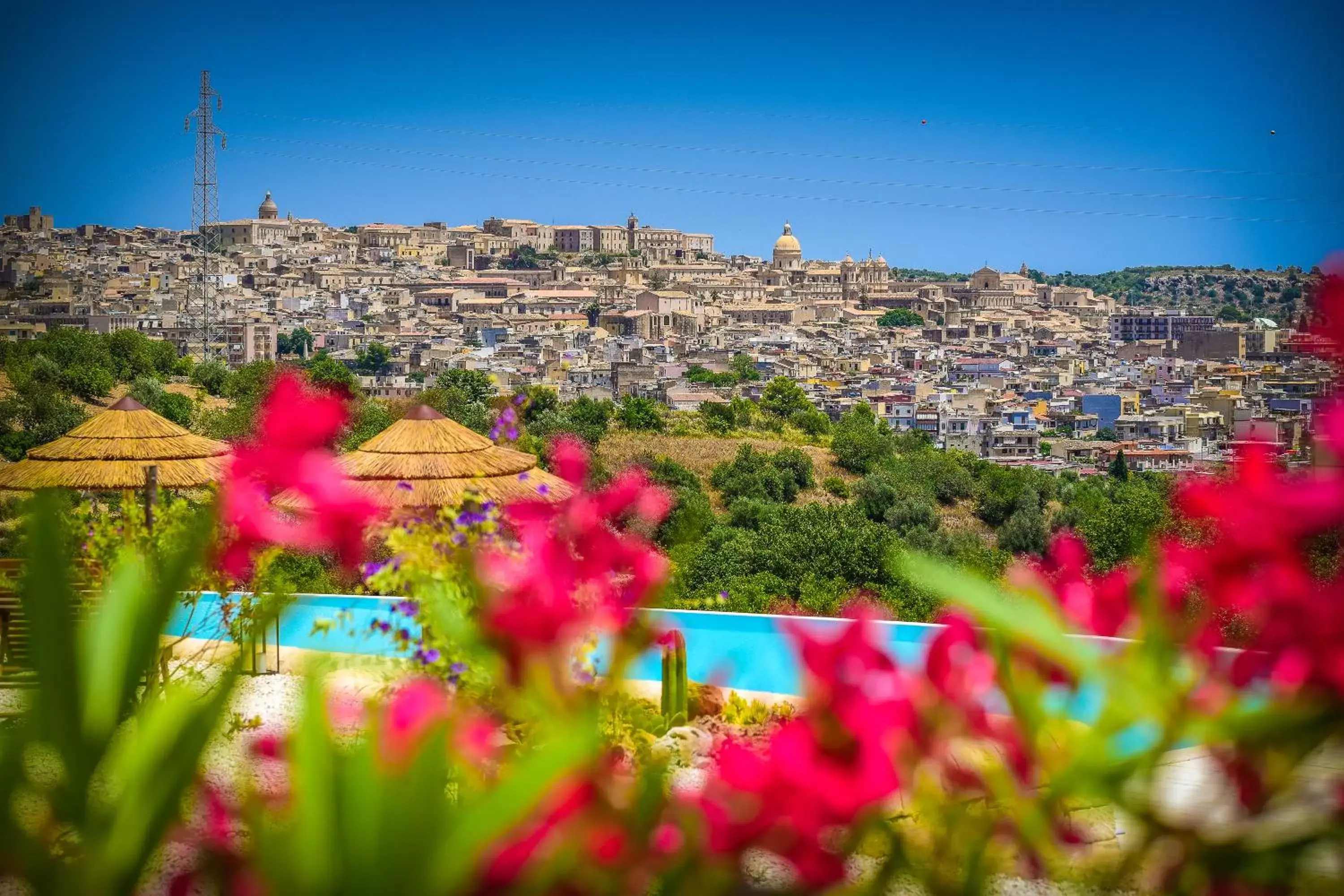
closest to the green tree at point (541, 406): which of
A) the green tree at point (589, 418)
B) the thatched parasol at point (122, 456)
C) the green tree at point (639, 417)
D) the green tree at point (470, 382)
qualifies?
the green tree at point (589, 418)

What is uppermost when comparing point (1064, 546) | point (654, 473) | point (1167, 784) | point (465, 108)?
point (465, 108)

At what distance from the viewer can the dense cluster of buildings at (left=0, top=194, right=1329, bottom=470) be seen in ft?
114

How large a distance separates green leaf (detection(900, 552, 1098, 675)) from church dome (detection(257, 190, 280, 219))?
7833 centimetres

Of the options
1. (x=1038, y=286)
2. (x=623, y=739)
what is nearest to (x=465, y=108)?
(x=623, y=739)

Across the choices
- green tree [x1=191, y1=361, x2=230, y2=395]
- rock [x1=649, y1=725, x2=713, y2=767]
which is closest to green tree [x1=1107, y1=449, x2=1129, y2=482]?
green tree [x1=191, y1=361, x2=230, y2=395]

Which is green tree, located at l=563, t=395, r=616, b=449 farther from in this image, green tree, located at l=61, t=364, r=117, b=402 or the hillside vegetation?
the hillside vegetation

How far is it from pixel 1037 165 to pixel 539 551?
43.1 metres

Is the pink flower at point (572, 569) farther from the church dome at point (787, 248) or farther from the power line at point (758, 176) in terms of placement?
the church dome at point (787, 248)

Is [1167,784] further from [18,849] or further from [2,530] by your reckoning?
[2,530]

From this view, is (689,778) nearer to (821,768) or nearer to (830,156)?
Result: (821,768)

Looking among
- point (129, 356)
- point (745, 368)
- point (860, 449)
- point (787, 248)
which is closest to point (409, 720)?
point (860, 449)

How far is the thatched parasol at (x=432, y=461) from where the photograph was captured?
5559mm

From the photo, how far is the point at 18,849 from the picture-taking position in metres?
0.48

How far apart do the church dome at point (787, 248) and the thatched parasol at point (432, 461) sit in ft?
246
